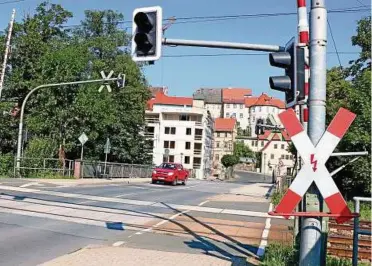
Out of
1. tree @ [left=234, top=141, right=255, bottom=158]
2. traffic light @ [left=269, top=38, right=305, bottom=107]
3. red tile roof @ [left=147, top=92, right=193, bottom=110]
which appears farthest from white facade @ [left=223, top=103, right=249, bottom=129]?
traffic light @ [left=269, top=38, right=305, bottom=107]

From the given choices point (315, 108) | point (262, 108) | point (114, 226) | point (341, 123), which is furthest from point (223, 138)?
point (341, 123)

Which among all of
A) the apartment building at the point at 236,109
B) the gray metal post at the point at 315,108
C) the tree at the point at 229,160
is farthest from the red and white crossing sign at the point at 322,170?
the apartment building at the point at 236,109

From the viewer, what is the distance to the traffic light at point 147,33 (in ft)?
27.8

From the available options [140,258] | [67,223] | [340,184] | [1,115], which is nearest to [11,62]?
[1,115]

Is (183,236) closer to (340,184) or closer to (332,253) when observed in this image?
(332,253)

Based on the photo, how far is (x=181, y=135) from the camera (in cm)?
9388

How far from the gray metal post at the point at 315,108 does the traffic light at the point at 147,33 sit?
3.12 metres

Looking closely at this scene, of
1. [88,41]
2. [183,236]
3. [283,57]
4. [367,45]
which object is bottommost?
[183,236]

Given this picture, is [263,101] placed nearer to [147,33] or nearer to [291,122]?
[147,33]

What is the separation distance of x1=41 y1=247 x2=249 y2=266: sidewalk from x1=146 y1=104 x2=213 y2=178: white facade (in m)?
84.0

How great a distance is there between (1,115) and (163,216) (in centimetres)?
2628

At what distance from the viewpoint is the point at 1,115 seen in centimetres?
3766

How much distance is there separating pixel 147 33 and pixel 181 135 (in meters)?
85.4

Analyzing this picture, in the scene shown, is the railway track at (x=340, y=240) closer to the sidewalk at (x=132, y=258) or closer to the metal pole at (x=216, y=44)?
the sidewalk at (x=132, y=258)
